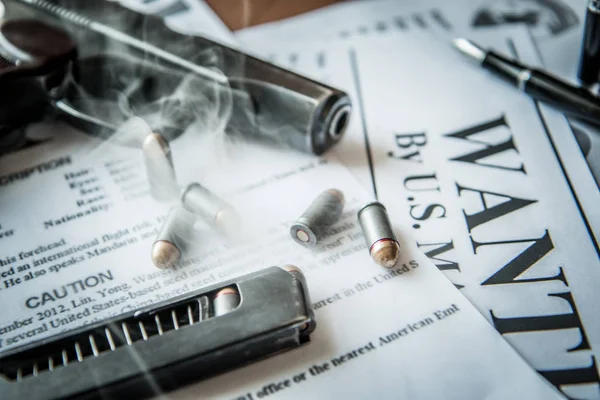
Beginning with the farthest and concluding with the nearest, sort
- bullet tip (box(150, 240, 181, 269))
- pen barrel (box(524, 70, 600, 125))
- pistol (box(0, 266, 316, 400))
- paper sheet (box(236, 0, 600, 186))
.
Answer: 1. paper sheet (box(236, 0, 600, 186))
2. pen barrel (box(524, 70, 600, 125))
3. bullet tip (box(150, 240, 181, 269))
4. pistol (box(0, 266, 316, 400))

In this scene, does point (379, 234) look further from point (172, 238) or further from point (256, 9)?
point (256, 9)

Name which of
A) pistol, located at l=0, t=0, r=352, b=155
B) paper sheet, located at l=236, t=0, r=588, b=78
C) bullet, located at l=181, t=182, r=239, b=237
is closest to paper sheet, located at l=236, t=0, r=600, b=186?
paper sheet, located at l=236, t=0, r=588, b=78

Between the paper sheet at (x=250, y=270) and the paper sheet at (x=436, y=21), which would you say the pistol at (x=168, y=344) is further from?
the paper sheet at (x=436, y=21)

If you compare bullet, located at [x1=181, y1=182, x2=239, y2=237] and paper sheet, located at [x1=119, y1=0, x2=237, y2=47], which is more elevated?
paper sheet, located at [x1=119, y1=0, x2=237, y2=47]

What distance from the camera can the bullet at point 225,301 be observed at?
0.42 m

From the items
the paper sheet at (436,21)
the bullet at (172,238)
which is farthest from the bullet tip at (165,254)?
the paper sheet at (436,21)

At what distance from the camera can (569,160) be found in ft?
1.91

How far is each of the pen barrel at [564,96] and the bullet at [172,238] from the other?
399 millimetres

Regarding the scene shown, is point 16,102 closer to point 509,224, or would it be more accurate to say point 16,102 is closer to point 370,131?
point 370,131

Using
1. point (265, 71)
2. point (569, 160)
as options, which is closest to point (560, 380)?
point (569, 160)

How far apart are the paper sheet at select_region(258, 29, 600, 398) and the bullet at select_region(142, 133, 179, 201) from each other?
176 millimetres

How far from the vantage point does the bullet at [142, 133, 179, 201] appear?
1.75 ft

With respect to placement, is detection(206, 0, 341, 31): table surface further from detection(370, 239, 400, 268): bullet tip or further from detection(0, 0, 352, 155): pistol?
detection(370, 239, 400, 268): bullet tip

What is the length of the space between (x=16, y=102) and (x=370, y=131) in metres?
0.36
